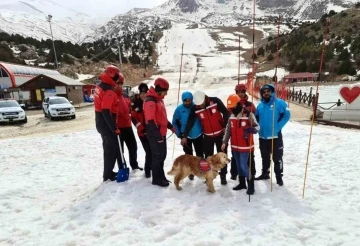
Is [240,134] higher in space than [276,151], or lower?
higher

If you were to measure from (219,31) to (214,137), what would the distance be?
350 ft

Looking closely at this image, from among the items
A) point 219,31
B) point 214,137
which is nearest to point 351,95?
point 214,137

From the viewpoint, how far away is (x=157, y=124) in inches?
183

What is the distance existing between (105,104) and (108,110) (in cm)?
11

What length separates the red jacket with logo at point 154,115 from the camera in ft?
14.5

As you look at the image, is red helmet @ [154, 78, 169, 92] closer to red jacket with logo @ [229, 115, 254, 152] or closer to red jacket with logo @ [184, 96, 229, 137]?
red jacket with logo @ [184, 96, 229, 137]

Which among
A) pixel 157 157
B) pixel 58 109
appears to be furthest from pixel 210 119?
pixel 58 109

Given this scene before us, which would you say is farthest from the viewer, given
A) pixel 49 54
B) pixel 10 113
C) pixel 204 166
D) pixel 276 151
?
pixel 49 54

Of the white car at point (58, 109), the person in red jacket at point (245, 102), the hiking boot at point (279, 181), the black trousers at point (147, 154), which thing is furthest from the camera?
the white car at point (58, 109)

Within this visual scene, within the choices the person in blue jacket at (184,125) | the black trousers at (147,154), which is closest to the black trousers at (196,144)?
the person in blue jacket at (184,125)

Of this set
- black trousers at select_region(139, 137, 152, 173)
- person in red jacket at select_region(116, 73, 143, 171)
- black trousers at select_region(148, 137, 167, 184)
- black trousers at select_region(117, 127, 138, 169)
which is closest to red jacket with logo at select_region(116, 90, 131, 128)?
person in red jacket at select_region(116, 73, 143, 171)

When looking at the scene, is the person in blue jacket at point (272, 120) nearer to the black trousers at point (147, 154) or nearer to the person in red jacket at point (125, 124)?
the black trousers at point (147, 154)

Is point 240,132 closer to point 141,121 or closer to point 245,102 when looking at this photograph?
point 245,102

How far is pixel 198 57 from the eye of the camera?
7094 centimetres
